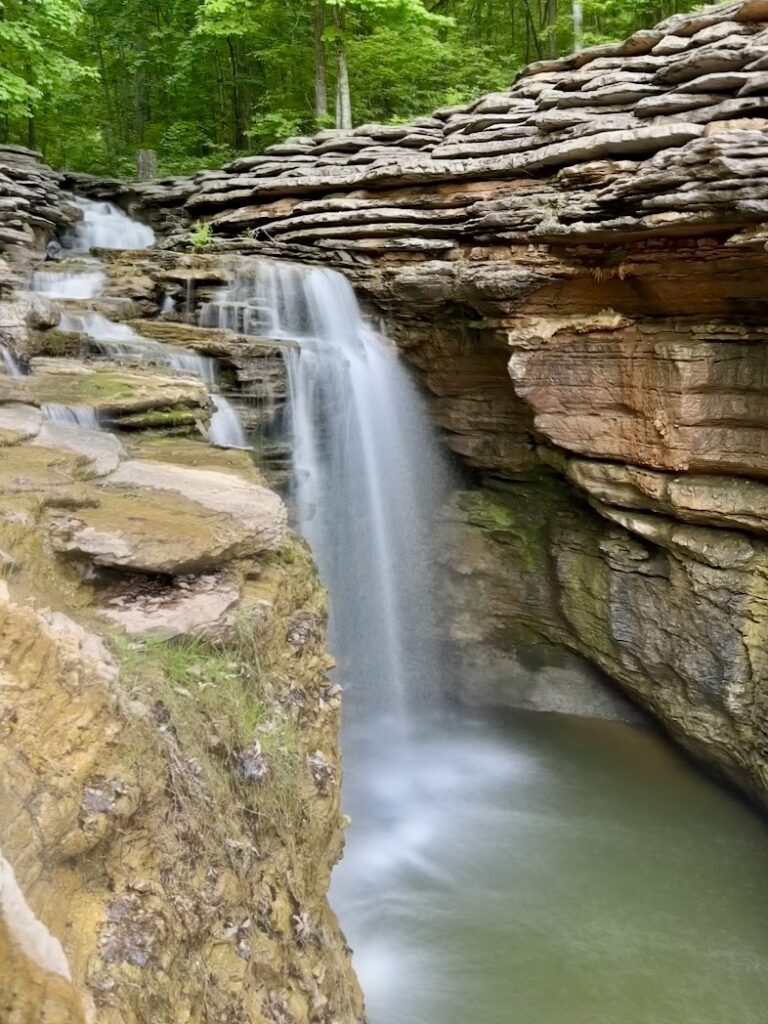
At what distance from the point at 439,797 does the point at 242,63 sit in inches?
691

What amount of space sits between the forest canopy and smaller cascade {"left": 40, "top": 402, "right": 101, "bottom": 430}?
28.3 feet

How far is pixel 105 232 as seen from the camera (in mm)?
13172

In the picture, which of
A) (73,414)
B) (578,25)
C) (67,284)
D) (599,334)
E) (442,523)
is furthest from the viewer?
(578,25)

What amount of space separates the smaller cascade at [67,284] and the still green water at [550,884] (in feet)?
21.1

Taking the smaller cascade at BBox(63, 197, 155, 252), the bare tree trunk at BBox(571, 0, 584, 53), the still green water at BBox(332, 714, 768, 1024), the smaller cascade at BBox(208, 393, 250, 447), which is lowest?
the still green water at BBox(332, 714, 768, 1024)

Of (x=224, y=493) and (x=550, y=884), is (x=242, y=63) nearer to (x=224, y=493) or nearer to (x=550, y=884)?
(x=224, y=493)

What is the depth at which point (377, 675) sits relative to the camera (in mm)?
9734

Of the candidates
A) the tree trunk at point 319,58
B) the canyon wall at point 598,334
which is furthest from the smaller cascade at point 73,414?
the tree trunk at point 319,58

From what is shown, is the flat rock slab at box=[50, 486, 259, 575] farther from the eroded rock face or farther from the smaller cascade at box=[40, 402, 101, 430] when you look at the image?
the smaller cascade at box=[40, 402, 101, 430]

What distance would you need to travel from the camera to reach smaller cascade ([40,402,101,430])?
5.77 m

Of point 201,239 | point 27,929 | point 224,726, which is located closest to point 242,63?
point 201,239

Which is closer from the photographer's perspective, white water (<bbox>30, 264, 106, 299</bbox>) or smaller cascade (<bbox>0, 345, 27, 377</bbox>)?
smaller cascade (<bbox>0, 345, 27, 377</bbox>)

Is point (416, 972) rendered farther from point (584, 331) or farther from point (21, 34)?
point (21, 34)

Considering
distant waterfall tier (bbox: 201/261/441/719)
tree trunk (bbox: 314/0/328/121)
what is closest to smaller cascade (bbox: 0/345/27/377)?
distant waterfall tier (bbox: 201/261/441/719)
